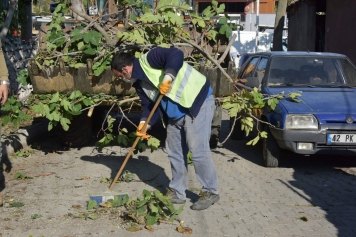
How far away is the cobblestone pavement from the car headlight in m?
0.65

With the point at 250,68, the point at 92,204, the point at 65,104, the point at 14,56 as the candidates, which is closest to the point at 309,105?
the point at 250,68

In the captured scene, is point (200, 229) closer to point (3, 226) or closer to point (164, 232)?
point (164, 232)

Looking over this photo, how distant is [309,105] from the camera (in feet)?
25.7

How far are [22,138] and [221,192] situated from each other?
3.64 m

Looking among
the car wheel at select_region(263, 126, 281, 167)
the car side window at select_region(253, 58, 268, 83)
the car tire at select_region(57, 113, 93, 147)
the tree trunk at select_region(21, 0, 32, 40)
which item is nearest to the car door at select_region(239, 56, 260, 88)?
the car side window at select_region(253, 58, 268, 83)

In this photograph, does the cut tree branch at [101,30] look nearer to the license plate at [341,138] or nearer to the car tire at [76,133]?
the car tire at [76,133]

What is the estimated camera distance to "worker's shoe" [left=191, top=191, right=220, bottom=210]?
20.0 ft

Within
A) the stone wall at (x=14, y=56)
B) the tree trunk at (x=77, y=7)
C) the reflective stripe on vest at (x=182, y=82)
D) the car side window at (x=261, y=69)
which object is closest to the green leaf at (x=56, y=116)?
the tree trunk at (x=77, y=7)

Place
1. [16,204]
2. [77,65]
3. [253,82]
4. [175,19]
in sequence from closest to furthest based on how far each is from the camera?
[16,204] < [175,19] < [77,65] < [253,82]

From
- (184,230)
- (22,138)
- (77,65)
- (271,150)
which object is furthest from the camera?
(22,138)

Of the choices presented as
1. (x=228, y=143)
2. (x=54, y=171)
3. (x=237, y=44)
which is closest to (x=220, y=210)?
(x=54, y=171)

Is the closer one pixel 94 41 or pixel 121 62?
pixel 121 62

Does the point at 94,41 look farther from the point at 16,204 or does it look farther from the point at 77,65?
the point at 16,204

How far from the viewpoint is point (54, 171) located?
7.88 meters
